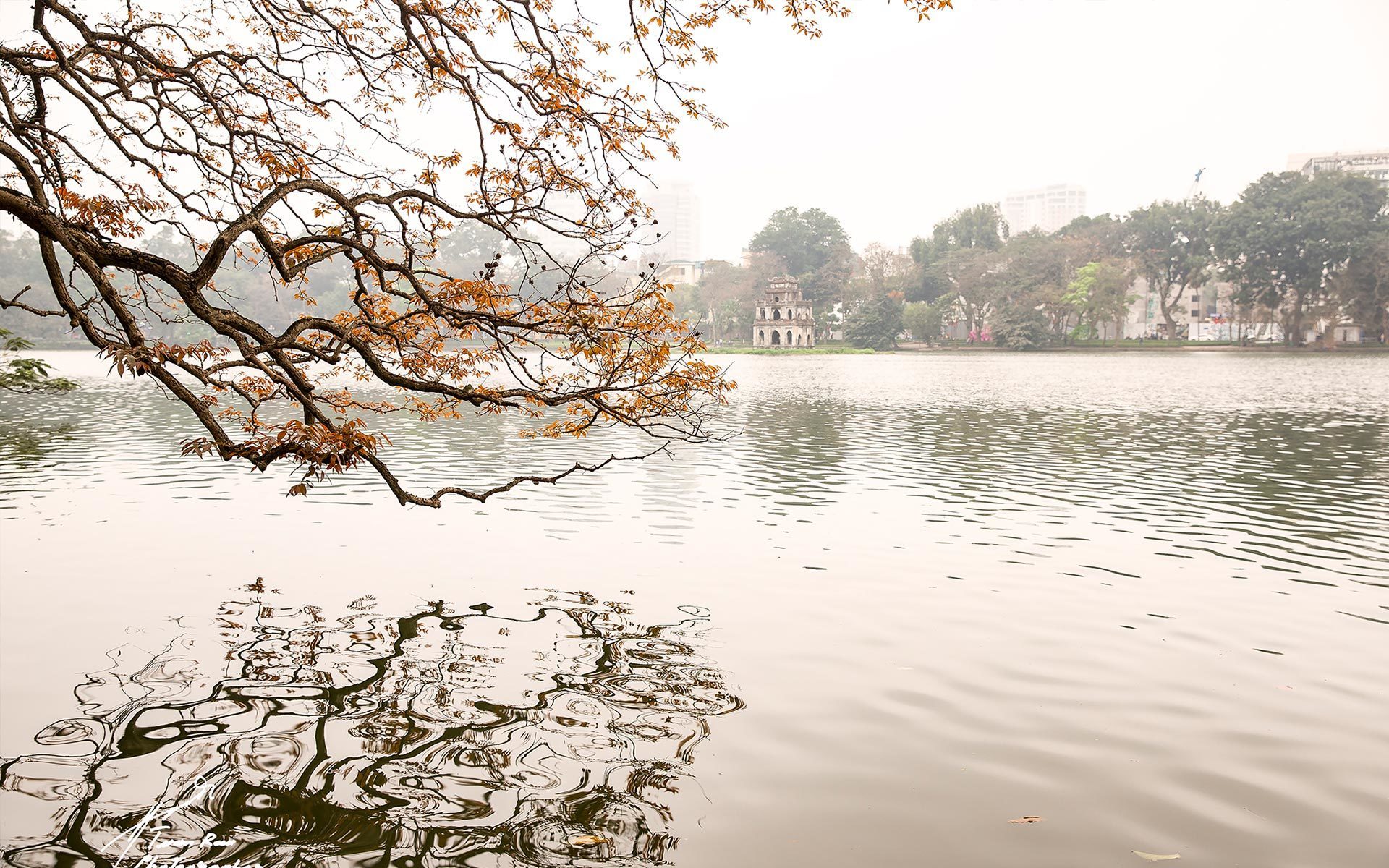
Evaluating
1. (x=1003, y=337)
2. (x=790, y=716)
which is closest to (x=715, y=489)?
(x=790, y=716)

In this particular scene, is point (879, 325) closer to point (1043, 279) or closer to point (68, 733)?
point (1043, 279)

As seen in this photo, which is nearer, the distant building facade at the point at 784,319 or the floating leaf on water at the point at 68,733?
the floating leaf on water at the point at 68,733

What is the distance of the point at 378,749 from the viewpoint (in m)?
5.87

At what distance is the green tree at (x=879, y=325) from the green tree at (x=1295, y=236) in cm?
3031

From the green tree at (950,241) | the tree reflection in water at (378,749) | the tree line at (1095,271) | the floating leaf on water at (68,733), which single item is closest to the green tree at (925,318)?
the tree line at (1095,271)

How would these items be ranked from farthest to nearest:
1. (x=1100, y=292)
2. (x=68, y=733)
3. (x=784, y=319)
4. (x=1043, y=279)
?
(x=784, y=319) → (x=1043, y=279) → (x=1100, y=292) → (x=68, y=733)

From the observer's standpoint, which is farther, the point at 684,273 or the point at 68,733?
the point at 684,273

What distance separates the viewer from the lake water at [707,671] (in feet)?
16.6

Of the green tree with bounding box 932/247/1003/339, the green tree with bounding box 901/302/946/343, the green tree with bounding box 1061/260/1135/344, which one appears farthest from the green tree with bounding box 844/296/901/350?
the green tree with bounding box 1061/260/1135/344

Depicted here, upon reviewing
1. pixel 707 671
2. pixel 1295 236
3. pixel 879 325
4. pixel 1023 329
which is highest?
pixel 1295 236

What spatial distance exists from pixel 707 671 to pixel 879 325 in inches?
3780

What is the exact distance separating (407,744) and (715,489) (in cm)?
1056

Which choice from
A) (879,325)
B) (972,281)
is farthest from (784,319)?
(972,281)

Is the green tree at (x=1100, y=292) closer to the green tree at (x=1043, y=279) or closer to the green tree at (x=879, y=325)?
the green tree at (x=1043, y=279)
